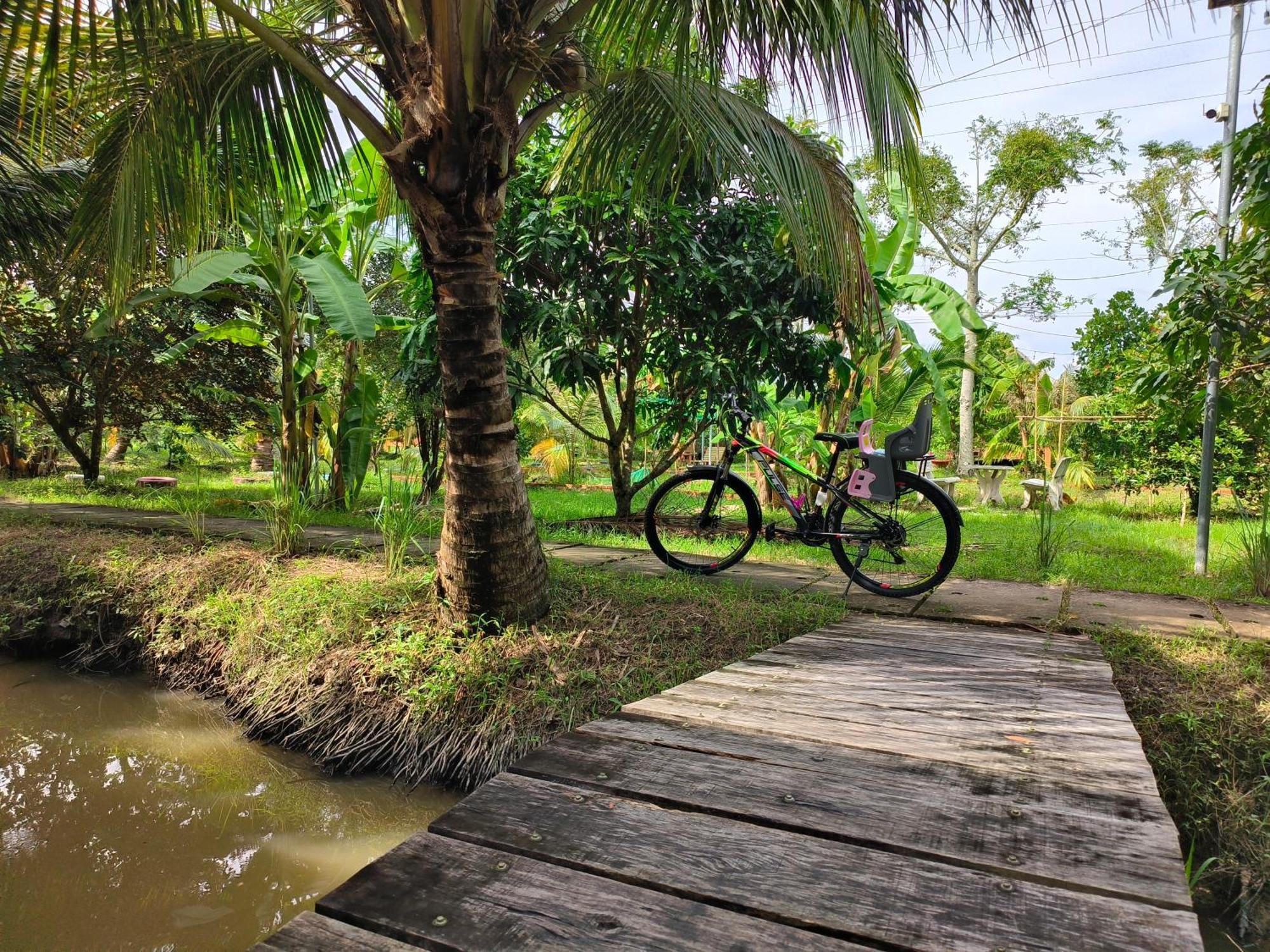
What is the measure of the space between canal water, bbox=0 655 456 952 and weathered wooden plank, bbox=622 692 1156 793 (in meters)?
1.27

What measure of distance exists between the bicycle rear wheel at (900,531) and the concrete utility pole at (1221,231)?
174 centimetres

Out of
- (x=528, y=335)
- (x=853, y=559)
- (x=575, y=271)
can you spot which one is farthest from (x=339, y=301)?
(x=853, y=559)

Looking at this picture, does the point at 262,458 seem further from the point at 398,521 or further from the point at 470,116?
the point at 470,116

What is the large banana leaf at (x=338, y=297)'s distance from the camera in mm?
5824

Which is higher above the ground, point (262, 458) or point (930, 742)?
point (262, 458)

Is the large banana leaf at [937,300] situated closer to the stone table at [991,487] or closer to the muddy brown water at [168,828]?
the stone table at [991,487]

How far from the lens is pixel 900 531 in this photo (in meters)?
4.24

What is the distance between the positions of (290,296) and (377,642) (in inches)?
180

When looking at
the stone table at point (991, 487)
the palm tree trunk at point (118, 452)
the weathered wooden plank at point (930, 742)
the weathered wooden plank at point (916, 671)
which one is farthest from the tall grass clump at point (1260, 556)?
the palm tree trunk at point (118, 452)

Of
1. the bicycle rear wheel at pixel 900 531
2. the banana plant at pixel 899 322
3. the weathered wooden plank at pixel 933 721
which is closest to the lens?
the weathered wooden plank at pixel 933 721

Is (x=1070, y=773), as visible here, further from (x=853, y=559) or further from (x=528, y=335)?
(x=528, y=335)

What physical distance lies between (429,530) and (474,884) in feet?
12.7

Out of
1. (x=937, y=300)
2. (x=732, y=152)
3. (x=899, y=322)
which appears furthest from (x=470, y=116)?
(x=937, y=300)

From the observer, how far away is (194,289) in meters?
5.66
